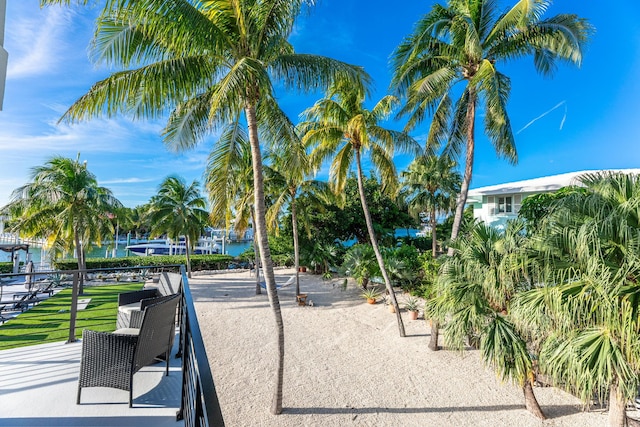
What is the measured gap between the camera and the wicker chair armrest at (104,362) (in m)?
3.12

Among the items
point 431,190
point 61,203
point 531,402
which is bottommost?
point 531,402

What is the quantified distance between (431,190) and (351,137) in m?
14.5

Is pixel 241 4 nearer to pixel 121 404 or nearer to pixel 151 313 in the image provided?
pixel 151 313

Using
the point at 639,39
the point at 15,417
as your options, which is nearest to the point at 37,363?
the point at 15,417

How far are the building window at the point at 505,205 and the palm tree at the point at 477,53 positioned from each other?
14.4 meters

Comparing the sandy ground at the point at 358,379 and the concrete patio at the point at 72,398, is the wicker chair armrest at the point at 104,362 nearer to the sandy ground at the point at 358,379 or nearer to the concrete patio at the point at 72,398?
the concrete patio at the point at 72,398

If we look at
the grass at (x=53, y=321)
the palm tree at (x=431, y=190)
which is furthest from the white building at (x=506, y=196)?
the grass at (x=53, y=321)

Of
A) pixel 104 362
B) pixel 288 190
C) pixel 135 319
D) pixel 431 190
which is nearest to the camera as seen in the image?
pixel 104 362

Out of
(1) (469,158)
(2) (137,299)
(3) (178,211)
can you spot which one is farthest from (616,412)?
(3) (178,211)

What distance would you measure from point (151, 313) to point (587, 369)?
5518 millimetres

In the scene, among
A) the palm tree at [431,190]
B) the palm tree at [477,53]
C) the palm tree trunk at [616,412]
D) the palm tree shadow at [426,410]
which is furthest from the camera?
the palm tree at [431,190]

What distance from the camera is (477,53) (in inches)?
291

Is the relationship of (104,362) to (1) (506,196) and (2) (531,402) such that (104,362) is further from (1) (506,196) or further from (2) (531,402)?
(1) (506,196)

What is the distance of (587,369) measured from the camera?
402 centimetres
